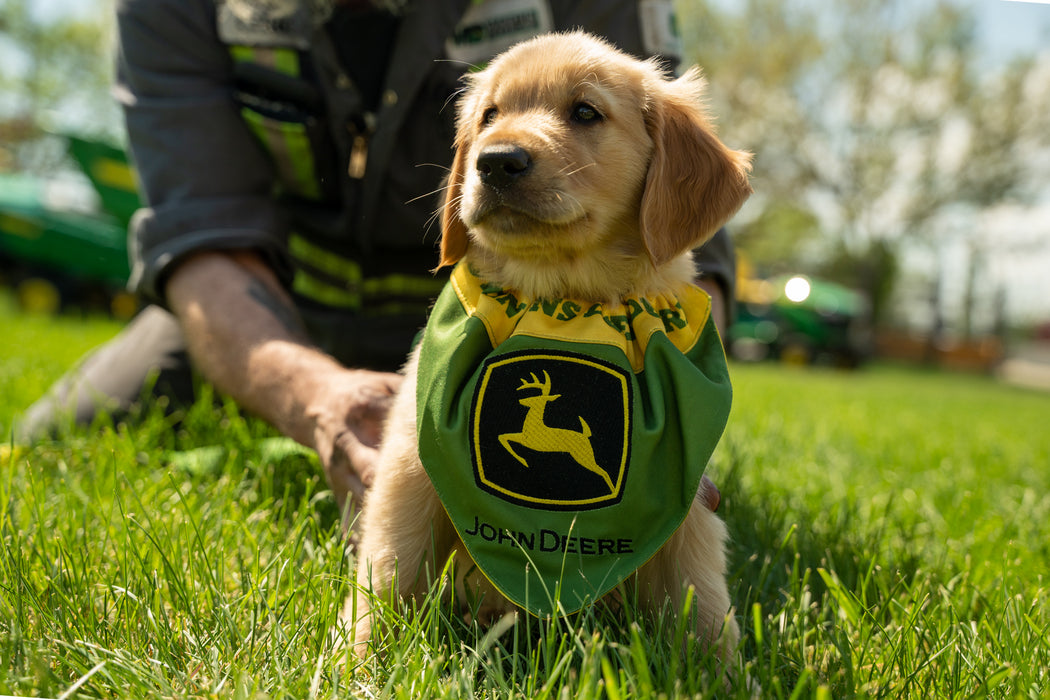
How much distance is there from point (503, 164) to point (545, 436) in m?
0.57

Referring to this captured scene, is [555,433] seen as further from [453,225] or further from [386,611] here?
[453,225]

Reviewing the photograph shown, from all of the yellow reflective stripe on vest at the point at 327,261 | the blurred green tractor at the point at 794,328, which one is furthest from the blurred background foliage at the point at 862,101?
the blurred green tractor at the point at 794,328

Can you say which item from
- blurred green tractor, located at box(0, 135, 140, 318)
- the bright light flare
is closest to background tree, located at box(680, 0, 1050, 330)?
the bright light flare

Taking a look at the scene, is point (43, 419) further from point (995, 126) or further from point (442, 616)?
point (995, 126)

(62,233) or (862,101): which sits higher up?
(862,101)

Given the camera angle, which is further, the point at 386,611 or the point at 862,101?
the point at 862,101

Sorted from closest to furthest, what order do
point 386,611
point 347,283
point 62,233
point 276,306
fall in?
point 386,611 → point 276,306 → point 347,283 → point 62,233

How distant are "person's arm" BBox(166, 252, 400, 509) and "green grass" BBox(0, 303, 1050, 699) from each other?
18cm

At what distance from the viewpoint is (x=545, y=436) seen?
158cm

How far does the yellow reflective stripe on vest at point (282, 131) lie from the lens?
2.72 metres

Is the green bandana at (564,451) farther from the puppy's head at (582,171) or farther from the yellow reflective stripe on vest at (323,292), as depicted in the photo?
the yellow reflective stripe on vest at (323,292)

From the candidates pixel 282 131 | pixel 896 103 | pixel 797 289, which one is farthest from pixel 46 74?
pixel 797 289

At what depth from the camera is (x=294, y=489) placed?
8.11 feet

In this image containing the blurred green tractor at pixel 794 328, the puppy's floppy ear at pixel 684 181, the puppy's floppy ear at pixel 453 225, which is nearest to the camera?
the puppy's floppy ear at pixel 684 181
